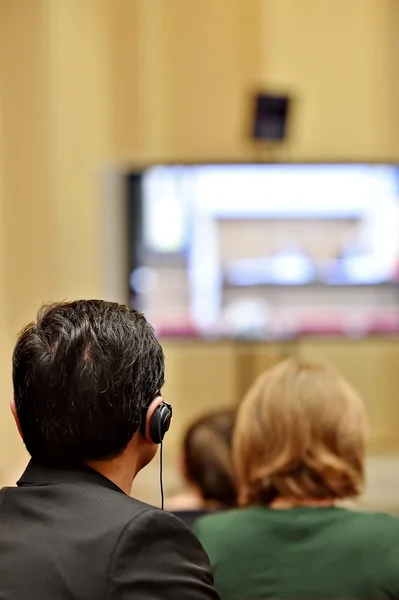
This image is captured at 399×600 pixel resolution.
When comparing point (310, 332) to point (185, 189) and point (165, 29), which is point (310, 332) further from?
point (165, 29)

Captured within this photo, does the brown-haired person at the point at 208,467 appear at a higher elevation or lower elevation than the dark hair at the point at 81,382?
lower

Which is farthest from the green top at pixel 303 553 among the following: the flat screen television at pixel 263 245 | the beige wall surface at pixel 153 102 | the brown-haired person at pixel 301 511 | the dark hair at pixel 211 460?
the beige wall surface at pixel 153 102

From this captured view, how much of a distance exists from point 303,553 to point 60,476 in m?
0.65

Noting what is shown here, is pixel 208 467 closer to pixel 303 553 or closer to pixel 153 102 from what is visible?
pixel 303 553

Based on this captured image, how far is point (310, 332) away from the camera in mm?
4594

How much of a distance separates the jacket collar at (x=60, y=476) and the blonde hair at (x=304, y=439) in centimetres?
67

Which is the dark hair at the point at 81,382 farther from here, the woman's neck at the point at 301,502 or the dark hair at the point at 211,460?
the dark hair at the point at 211,460

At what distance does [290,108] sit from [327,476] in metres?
3.62

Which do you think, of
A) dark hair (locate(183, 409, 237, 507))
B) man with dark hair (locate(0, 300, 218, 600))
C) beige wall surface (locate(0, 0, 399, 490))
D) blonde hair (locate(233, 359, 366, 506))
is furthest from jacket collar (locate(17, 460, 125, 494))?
beige wall surface (locate(0, 0, 399, 490))

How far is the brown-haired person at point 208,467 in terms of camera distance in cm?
234

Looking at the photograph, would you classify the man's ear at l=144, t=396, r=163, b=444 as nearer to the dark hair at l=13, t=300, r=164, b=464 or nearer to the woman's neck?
the dark hair at l=13, t=300, r=164, b=464

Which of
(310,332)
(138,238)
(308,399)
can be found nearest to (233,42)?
(138,238)

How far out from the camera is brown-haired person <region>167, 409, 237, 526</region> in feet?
7.68

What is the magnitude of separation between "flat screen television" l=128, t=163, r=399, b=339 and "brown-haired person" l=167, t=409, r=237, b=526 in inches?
86.8
